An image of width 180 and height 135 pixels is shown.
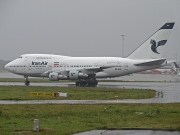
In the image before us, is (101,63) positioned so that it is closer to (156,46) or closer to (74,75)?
(74,75)

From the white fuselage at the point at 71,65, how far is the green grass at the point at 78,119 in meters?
33.7

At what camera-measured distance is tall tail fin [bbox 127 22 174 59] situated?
56719 mm

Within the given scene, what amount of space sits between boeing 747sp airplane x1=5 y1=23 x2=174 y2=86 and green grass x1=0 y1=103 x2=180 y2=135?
1325 inches

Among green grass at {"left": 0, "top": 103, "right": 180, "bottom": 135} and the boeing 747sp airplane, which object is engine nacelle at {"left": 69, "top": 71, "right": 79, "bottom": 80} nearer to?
the boeing 747sp airplane

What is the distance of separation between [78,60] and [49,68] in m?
4.40

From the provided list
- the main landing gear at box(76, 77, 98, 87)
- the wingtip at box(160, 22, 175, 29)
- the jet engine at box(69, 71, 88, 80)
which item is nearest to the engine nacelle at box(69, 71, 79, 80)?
the jet engine at box(69, 71, 88, 80)

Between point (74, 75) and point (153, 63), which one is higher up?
point (153, 63)

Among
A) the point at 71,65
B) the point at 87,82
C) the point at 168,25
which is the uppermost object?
the point at 168,25

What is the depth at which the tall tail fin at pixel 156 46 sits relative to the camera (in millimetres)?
56719

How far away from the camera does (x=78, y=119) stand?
58.5 feet

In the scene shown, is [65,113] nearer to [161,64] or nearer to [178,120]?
[178,120]

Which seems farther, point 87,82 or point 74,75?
point 87,82

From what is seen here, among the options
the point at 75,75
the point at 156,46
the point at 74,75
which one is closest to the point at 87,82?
the point at 75,75

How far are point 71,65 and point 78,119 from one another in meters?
38.9
